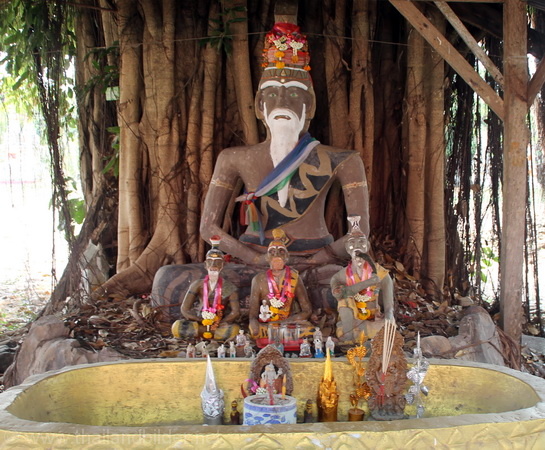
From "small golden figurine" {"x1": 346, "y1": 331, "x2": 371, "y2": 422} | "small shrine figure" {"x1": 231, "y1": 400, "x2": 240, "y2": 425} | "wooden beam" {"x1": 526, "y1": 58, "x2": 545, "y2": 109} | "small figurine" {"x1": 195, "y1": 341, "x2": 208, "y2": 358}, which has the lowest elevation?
"small figurine" {"x1": 195, "y1": 341, "x2": 208, "y2": 358}

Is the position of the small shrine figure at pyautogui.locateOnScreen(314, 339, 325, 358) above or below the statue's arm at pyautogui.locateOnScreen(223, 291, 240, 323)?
below

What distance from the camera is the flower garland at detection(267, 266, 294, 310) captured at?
13.4 feet

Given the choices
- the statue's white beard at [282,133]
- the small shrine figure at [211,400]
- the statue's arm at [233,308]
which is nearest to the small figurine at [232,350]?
the statue's arm at [233,308]

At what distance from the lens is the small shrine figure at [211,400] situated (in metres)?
2.48

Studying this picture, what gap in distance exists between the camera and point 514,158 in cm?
457

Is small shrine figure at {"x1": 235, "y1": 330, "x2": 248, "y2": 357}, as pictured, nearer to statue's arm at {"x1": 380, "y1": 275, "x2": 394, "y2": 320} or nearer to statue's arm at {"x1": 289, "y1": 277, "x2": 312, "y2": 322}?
statue's arm at {"x1": 289, "y1": 277, "x2": 312, "y2": 322}

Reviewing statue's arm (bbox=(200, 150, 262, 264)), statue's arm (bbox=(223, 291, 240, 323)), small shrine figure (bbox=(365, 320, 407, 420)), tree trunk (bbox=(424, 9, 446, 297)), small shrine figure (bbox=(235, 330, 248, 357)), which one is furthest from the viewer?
tree trunk (bbox=(424, 9, 446, 297))

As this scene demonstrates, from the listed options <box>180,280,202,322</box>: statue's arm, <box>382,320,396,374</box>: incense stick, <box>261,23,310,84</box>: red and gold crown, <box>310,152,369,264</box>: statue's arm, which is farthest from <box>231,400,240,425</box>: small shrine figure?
<box>261,23,310,84</box>: red and gold crown

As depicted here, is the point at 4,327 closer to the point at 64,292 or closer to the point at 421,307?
the point at 64,292

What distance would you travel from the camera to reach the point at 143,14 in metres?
5.55

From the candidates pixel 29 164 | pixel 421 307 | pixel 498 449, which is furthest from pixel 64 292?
pixel 498 449

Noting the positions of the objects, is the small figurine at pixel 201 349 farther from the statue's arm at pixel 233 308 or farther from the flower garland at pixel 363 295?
the flower garland at pixel 363 295

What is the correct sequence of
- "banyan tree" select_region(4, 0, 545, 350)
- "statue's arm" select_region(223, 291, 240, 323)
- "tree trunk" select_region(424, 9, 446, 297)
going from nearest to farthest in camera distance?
"statue's arm" select_region(223, 291, 240, 323)
"banyan tree" select_region(4, 0, 545, 350)
"tree trunk" select_region(424, 9, 446, 297)

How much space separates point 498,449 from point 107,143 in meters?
5.07
